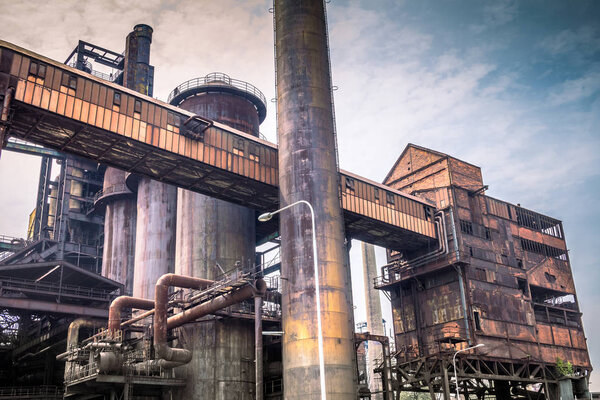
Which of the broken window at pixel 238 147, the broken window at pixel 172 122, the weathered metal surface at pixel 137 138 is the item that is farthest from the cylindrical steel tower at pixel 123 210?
the broken window at pixel 172 122

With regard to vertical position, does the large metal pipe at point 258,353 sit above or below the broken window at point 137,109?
below

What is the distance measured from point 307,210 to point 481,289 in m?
17.2

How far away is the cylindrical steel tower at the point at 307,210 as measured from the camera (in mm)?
28219

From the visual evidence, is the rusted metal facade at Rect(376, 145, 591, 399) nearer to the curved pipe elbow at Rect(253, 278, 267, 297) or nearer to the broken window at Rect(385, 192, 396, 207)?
the broken window at Rect(385, 192, 396, 207)

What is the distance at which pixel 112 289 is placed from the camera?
4975cm

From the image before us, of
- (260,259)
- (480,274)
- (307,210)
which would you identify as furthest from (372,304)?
(307,210)

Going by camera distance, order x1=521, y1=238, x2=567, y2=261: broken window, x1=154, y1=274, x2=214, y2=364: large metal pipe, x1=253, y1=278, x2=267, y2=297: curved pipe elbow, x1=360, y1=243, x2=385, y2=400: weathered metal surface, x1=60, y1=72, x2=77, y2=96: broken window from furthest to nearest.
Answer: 1. x1=360, y1=243, x2=385, y2=400: weathered metal surface
2. x1=521, y1=238, x2=567, y2=261: broken window
3. x1=154, y1=274, x2=214, y2=364: large metal pipe
4. x1=253, y1=278, x2=267, y2=297: curved pipe elbow
5. x1=60, y1=72, x2=77, y2=96: broken window

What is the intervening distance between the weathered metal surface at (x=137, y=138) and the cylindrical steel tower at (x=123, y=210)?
25.7 meters

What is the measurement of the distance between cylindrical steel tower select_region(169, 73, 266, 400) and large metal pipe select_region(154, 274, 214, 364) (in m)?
3.34

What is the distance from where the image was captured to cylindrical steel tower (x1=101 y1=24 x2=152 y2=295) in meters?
57.7

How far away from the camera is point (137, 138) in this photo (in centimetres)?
2905

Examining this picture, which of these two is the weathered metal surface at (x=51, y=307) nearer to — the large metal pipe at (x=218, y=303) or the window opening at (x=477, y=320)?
the large metal pipe at (x=218, y=303)

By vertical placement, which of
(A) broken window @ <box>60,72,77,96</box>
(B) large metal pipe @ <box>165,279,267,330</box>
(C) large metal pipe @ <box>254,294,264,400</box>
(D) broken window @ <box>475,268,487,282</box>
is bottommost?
(C) large metal pipe @ <box>254,294,264,400</box>

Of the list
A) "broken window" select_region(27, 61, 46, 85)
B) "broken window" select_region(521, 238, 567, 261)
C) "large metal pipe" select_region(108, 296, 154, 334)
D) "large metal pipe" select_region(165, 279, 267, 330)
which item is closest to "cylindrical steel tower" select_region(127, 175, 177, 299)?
"large metal pipe" select_region(108, 296, 154, 334)
